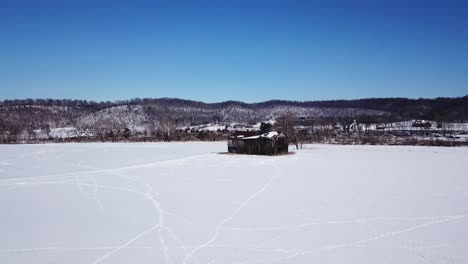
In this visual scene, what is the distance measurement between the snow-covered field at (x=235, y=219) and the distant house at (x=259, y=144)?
14.2 meters

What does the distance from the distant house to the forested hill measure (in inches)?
3383

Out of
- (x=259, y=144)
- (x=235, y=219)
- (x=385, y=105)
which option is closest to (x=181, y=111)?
(x=385, y=105)

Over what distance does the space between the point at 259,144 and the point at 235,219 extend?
2228 cm

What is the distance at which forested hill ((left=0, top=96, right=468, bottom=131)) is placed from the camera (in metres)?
127

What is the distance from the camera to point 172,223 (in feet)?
30.6

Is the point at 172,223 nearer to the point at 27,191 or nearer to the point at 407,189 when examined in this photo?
the point at 27,191

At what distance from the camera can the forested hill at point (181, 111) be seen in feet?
418

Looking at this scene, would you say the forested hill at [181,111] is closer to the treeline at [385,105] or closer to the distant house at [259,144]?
the treeline at [385,105]

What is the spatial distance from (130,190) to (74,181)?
12.0ft

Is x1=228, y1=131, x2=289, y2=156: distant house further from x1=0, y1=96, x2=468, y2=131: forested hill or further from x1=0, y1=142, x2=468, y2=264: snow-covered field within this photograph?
x1=0, y1=96, x2=468, y2=131: forested hill

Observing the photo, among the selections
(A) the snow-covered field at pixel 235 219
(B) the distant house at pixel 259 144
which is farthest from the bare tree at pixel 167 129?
(A) the snow-covered field at pixel 235 219

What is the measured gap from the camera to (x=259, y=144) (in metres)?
31.9

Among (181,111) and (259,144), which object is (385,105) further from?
(259,144)

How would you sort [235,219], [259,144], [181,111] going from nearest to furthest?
[235,219] → [259,144] → [181,111]
